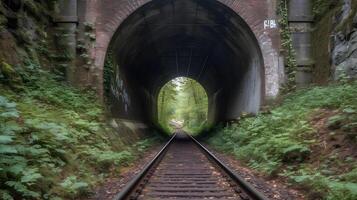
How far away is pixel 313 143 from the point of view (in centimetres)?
712

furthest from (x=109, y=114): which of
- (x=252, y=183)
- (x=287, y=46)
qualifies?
(x=252, y=183)

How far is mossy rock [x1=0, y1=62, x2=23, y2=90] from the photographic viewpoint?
7.85m

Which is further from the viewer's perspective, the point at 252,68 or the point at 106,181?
the point at 252,68

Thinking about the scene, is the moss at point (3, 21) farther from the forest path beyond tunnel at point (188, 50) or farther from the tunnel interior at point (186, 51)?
the tunnel interior at point (186, 51)

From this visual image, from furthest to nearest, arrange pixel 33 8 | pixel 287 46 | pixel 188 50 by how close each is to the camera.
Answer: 1. pixel 188 50
2. pixel 287 46
3. pixel 33 8

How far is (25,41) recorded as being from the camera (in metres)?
9.53

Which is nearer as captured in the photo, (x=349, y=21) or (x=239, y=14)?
(x=349, y=21)

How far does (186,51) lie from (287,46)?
7517mm

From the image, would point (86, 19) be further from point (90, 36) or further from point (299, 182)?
point (299, 182)

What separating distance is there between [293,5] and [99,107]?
7012mm

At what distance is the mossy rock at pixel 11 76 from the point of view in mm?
7852

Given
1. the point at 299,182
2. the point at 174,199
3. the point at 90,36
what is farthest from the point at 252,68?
the point at 174,199

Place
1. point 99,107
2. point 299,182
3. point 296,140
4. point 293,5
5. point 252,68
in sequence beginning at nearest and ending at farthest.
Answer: point 299,182
point 296,140
point 99,107
point 293,5
point 252,68

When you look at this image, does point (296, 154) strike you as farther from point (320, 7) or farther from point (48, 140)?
point (320, 7)
